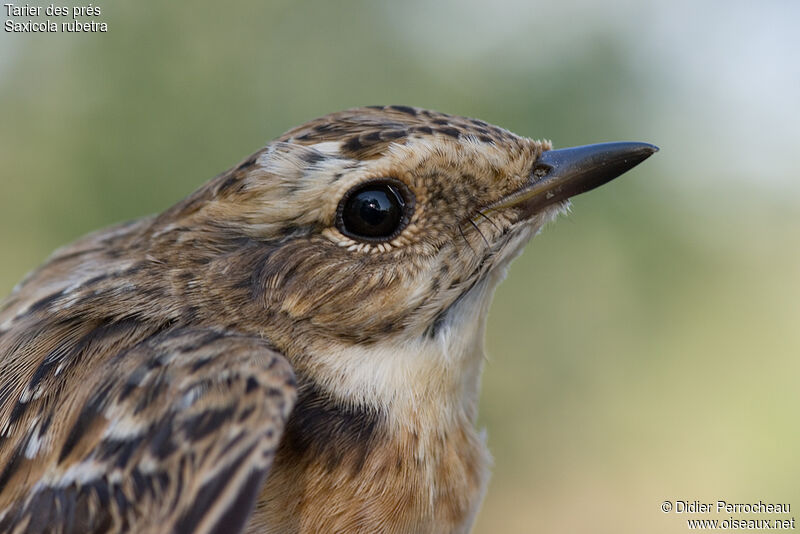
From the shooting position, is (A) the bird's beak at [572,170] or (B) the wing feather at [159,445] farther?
(A) the bird's beak at [572,170]

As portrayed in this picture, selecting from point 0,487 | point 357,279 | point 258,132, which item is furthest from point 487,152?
point 258,132

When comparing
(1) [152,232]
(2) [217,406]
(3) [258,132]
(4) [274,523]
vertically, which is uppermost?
(3) [258,132]

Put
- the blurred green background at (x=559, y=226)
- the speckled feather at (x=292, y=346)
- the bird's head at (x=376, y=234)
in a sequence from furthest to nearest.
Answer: the blurred green background at (x=559, y=226), the bird's head at (x=376, y=234), the speckled feather at (x=292, y=346)

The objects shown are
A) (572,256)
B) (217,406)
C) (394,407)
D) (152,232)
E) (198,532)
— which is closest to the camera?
(198,532)

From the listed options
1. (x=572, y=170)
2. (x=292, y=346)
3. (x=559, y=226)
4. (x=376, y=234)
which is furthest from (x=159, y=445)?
(x=559, y=226)

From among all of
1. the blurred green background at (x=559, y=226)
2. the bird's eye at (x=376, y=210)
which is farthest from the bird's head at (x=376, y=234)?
the blurred green background at (x=559, y=226)

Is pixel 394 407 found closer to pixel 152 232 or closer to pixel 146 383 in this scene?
pixel 146 383

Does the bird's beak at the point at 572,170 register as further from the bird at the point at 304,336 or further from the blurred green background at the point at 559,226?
the blurred green background at the point at 559,226

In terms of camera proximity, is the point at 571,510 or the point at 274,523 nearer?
the point at 274,523
